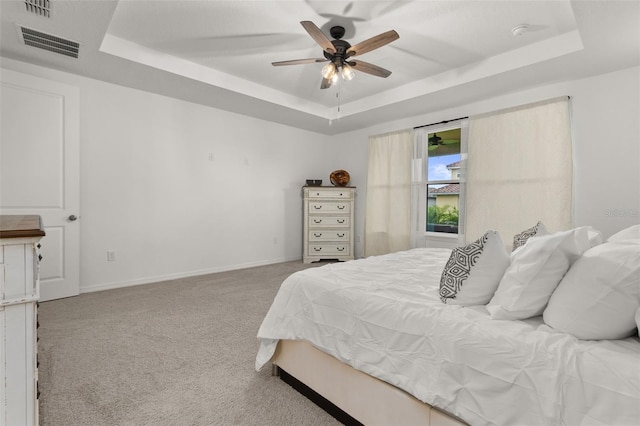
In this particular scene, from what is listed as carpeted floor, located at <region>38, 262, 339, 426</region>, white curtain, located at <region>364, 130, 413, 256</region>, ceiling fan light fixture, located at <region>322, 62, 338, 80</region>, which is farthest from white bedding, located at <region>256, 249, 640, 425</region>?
white curtain, located at <region>364, 130, 413, 256</region>

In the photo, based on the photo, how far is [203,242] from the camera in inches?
175

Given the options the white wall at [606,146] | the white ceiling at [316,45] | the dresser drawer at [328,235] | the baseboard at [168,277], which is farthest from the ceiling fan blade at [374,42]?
the baseboard at [168,277]

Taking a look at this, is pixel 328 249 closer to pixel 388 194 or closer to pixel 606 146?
pixel 388 194

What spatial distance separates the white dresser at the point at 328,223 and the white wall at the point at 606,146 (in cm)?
301

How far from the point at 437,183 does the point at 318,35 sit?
3033mm

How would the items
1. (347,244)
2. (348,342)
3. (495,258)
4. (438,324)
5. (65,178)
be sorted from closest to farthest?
(438,324) → (495,258) → (348,342) → (65,178) → (347,244)

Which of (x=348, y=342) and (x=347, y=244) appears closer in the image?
(x=348, y=342)

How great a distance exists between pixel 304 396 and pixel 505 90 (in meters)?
3.95

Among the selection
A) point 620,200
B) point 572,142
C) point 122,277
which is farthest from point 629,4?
point 122,277

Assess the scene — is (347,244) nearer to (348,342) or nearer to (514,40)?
(514,40)

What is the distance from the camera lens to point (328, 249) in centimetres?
532

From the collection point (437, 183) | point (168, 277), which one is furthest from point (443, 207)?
point (168, 277)

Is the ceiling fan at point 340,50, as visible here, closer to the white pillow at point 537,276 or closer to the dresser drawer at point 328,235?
the white pillow at point 537,276

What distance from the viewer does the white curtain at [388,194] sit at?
15.8ft
